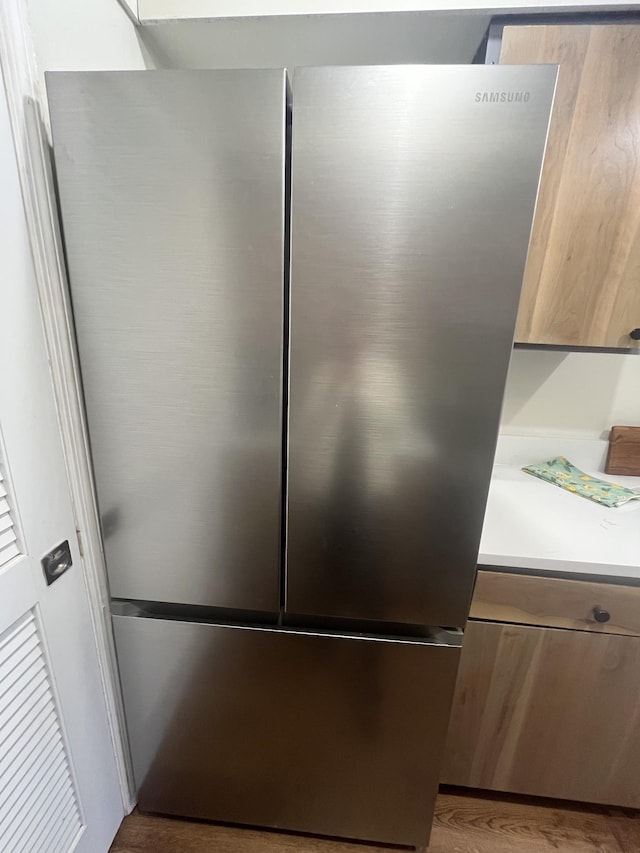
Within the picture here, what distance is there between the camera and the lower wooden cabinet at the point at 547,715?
3.35 ft

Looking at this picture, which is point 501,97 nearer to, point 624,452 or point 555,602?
point 555,602

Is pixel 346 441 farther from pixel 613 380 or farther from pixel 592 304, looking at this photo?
pixel 613 380

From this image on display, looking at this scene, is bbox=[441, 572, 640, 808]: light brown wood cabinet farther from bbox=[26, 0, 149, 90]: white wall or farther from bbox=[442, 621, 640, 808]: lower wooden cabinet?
bbox=[26, 0, 149, 90]: white wall

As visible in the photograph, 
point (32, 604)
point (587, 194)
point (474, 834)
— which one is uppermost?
point (587, 194)

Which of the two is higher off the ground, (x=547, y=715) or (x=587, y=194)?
(x=587, y=194)

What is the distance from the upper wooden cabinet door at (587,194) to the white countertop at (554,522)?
49 centimetres

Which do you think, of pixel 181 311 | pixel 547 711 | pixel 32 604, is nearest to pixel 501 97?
pixel 181 311

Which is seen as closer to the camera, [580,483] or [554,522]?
[554,522]

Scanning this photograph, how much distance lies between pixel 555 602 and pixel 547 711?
35 cm

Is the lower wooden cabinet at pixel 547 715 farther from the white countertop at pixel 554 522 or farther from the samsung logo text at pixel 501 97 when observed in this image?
the samsung logo text at pixel 501 97

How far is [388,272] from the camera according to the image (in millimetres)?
726

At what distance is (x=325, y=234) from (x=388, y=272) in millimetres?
132

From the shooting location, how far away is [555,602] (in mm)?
989

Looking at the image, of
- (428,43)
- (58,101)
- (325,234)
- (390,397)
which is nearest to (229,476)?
(390,397)
